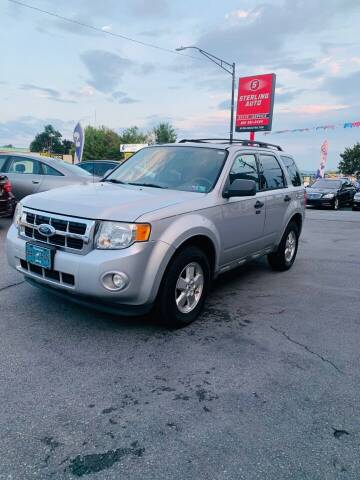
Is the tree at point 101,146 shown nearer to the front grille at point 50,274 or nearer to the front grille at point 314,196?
the front grille at point 314,196

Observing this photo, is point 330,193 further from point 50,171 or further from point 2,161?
point 2,161

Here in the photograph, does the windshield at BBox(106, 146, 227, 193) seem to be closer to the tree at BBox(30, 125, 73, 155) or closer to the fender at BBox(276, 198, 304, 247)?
the fender at BBox(276, 198, 304, 247)

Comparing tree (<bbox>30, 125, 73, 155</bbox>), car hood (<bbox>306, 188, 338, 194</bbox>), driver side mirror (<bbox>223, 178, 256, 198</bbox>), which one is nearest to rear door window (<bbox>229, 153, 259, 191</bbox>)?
driver side mirror (<bbox>223, 178, 256, 198</bbox>)

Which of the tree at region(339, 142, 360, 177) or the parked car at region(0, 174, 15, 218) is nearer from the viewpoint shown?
the parked car at region(0, 174, 15, 218)

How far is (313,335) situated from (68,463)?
256 cm

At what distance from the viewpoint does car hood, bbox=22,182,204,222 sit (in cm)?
333

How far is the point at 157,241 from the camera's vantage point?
335cm

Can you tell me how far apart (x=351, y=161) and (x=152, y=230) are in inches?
2883

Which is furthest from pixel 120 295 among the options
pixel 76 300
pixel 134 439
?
pixel 134 439

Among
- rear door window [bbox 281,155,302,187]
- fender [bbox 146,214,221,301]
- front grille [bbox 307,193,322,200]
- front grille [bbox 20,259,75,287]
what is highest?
rear door window [bbox 281,155,302,187]

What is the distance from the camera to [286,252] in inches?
243

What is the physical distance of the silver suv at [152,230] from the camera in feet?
10.7

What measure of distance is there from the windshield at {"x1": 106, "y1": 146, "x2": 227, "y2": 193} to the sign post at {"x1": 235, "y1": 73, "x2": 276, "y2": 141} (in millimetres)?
26924

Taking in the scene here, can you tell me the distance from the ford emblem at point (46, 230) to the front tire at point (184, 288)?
1.06 metres
